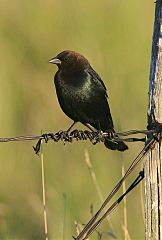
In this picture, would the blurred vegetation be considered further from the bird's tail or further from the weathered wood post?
the weathered wood post

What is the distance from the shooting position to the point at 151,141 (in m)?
2.56

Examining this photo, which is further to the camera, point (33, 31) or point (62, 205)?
point (33, 31)

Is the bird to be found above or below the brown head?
below

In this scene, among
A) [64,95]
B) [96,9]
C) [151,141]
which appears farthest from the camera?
[96,9]

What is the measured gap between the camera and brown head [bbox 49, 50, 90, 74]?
411cm

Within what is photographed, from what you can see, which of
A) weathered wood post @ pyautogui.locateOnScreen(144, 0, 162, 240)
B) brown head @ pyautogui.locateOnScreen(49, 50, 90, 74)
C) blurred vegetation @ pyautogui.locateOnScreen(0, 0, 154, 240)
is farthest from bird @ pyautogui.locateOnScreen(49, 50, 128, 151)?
weathered wood post @ pyautogui.locateOnScreen(144, 0, 162, 240)

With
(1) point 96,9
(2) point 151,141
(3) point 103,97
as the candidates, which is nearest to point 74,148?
(1) point 96,9

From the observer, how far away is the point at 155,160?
8.39 feet

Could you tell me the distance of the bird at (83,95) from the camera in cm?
396

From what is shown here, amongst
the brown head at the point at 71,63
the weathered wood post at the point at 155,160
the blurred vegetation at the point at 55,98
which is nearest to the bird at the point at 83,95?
the brown head at the point at 71,63

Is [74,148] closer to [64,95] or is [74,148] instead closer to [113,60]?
[113,60]

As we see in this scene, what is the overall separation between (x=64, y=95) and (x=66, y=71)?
0.18 m

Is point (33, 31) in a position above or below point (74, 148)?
above

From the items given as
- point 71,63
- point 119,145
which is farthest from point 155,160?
point 71,63
